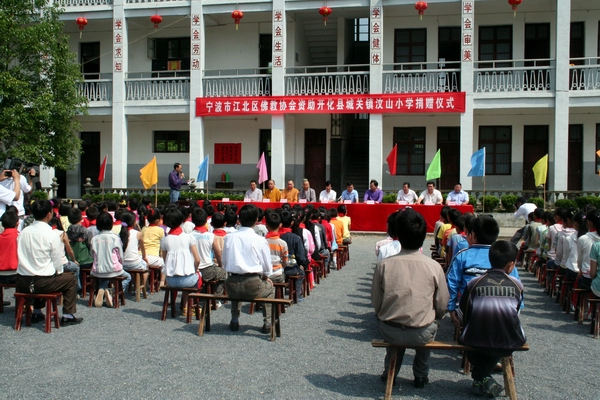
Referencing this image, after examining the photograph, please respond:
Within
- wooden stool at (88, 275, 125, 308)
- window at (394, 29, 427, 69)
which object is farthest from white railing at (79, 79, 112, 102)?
wooden stool at (88, 275, 125, 308)

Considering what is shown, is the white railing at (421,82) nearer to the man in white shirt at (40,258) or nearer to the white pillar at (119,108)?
the white pillar at (119,108)

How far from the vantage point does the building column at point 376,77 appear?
1977 centimetres

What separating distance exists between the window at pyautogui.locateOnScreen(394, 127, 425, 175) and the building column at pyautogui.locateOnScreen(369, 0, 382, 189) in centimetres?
231

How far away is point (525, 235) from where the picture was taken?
1108 centimetres

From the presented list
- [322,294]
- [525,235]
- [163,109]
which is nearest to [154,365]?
[322,294]

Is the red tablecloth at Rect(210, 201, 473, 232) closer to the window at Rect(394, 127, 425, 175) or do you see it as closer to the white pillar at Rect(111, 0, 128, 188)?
the window at Rect(394, 127, 425, 175)

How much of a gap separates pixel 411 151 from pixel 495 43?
4865mm

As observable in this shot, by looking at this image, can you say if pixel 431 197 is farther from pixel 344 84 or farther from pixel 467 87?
pixel 344 84

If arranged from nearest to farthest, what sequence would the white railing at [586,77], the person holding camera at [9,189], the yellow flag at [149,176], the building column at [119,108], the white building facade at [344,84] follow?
the person holding camera at [9,189] → the yellow flag at [149,176] → the white railing at [586,77] → the white building facade at [344,84] → the building column at [119,108]

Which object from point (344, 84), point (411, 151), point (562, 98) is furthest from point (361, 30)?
point (562, 98)

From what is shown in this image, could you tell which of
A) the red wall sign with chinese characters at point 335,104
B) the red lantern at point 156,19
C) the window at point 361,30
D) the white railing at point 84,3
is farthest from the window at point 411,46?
the white railing at point 84,3

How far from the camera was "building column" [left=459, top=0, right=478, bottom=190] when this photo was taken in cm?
1906

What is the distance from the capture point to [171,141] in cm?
2386

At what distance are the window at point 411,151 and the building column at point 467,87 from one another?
277cm
